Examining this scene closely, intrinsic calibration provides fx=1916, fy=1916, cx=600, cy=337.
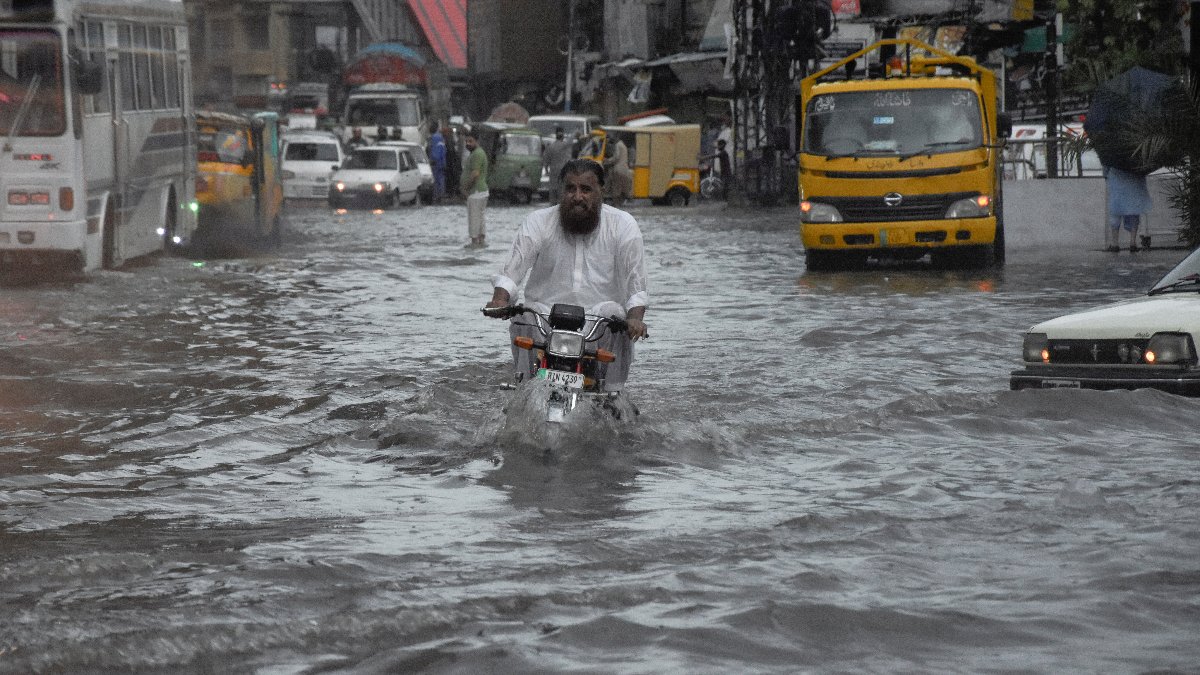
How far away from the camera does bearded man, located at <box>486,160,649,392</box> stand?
8.80m

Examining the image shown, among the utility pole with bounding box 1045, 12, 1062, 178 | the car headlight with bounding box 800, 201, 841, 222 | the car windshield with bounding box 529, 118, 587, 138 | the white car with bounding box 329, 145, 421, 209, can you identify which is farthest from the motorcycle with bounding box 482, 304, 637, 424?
the car windshield with bounding box 529, 118, 587, 138

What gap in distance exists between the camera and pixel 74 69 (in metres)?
18.3

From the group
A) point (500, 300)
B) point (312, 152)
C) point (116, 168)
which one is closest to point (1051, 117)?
point (116, 168)

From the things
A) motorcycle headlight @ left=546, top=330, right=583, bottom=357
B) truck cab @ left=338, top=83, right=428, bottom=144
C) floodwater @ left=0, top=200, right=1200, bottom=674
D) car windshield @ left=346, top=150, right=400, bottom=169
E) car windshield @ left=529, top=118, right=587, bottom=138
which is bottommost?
floodwater @ left=0, top=200, right=1200, bottom=674

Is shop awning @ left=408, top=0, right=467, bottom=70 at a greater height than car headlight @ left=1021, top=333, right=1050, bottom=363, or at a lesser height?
greater

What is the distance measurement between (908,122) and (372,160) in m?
24.1

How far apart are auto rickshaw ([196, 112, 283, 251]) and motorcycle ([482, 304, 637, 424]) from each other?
18.6 meters

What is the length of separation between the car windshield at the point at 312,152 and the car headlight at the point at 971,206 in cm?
2674

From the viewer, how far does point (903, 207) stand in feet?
64.7

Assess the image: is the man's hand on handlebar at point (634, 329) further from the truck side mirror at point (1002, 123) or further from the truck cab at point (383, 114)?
the truck cab at point (383, 114)

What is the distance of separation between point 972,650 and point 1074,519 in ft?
6.54

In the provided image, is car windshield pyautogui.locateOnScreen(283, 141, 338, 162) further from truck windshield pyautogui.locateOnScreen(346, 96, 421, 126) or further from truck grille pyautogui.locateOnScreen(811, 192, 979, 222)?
truck grille pyautogui.locateOnScreen(811, 192, 979, 222)

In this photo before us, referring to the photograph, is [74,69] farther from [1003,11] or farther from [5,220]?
[1003,11]

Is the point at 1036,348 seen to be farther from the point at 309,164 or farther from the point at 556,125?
the point at 556,125
